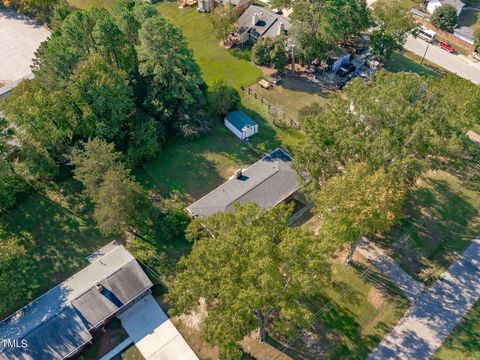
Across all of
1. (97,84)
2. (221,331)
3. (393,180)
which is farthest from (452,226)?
(97,84)

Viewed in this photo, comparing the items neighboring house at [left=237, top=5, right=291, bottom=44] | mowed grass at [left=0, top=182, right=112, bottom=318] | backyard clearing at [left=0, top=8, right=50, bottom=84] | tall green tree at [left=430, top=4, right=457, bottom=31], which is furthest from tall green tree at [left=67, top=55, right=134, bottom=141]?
tall green tree at [left=430, top=4, right=457, bottom=31]

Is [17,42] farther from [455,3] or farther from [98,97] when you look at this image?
[455,3]

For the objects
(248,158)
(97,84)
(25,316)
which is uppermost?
(97,84)

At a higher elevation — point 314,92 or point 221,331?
point 314,92

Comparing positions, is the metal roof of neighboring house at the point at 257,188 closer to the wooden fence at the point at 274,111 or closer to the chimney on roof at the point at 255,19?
the wooden fence at the point at 274,111

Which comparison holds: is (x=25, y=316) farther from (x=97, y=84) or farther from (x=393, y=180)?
(x=393, y=180)

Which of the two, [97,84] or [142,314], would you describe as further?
[97,84]

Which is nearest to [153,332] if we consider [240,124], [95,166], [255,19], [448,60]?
[95,166]
